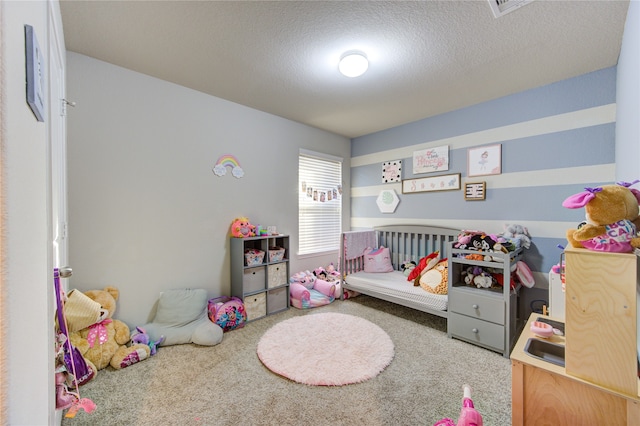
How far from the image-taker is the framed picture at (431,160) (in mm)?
3184

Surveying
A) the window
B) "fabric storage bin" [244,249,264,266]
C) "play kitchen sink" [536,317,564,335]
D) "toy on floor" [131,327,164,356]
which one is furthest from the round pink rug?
the window

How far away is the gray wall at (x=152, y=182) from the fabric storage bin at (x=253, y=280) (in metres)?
0.27

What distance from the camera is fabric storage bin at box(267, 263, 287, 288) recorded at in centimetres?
300

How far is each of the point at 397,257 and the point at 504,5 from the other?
2.80 m

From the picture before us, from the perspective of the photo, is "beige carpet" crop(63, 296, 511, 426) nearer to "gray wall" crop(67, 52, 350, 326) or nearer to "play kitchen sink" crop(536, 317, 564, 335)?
"play kitchen sink" crop(536, 317, 564, 335)

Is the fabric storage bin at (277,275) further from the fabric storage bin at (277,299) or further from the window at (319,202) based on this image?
the window at (319,202)

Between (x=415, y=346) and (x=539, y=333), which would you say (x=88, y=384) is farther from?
(x=539, y=333)

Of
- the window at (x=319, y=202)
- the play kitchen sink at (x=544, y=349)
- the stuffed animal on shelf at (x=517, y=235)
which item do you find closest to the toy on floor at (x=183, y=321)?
the window at (x=319, y=202)

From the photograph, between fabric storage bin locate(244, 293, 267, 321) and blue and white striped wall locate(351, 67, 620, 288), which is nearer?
blue and white striped wall locate(351, 67, 620, 288)

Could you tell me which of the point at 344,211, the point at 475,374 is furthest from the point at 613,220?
the point at 344,211

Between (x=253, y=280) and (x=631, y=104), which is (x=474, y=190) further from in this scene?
(x=253, y=280)

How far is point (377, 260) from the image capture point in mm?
3506

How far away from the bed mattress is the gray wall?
1371mm

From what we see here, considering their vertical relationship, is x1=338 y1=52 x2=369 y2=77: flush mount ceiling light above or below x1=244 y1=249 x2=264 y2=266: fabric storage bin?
above
